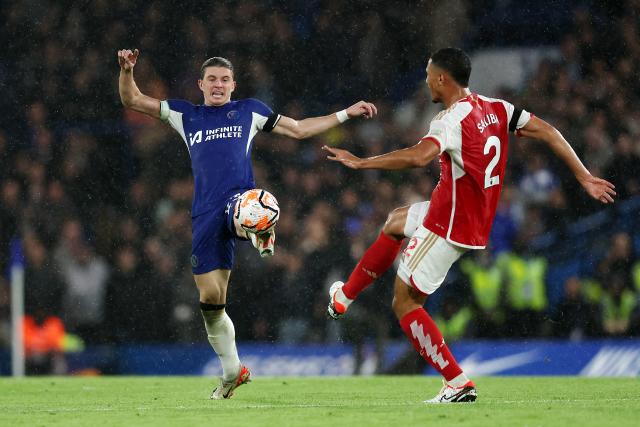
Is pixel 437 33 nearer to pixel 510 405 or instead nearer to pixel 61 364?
pixel 61 364

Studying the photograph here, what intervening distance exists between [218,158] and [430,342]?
1696 millimetres

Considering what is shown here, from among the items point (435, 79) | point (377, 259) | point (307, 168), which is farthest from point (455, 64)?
point (307, 168)

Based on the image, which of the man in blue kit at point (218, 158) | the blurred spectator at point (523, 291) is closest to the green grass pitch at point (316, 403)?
the man in blue kit at point (218, 158)

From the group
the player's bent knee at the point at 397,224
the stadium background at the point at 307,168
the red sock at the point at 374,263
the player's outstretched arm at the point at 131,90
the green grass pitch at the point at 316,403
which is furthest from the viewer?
the stadium background at the point at 307,168

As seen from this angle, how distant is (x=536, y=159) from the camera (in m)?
11.5

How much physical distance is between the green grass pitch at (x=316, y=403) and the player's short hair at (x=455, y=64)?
170cm

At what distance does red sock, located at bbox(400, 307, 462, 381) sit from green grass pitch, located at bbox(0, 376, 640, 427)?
8.4 inches

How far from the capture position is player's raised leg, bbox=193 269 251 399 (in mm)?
7059

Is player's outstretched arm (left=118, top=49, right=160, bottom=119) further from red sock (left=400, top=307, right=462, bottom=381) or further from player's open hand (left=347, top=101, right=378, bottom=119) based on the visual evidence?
red sock (left=400, top=307, right=462, bottom=381)

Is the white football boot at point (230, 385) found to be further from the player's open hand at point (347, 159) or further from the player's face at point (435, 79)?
the player's face at point (435, 79)

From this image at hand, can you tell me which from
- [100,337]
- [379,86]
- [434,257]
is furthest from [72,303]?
[434,257]

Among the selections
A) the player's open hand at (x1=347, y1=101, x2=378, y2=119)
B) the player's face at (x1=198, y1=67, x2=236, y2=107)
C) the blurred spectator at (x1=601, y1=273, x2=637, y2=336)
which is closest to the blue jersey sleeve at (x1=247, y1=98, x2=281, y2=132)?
the player's face at (x1=198, y1=67, x2=236, y2=107)

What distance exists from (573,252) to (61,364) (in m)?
4.73

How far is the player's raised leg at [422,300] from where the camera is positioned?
6.30 metres
